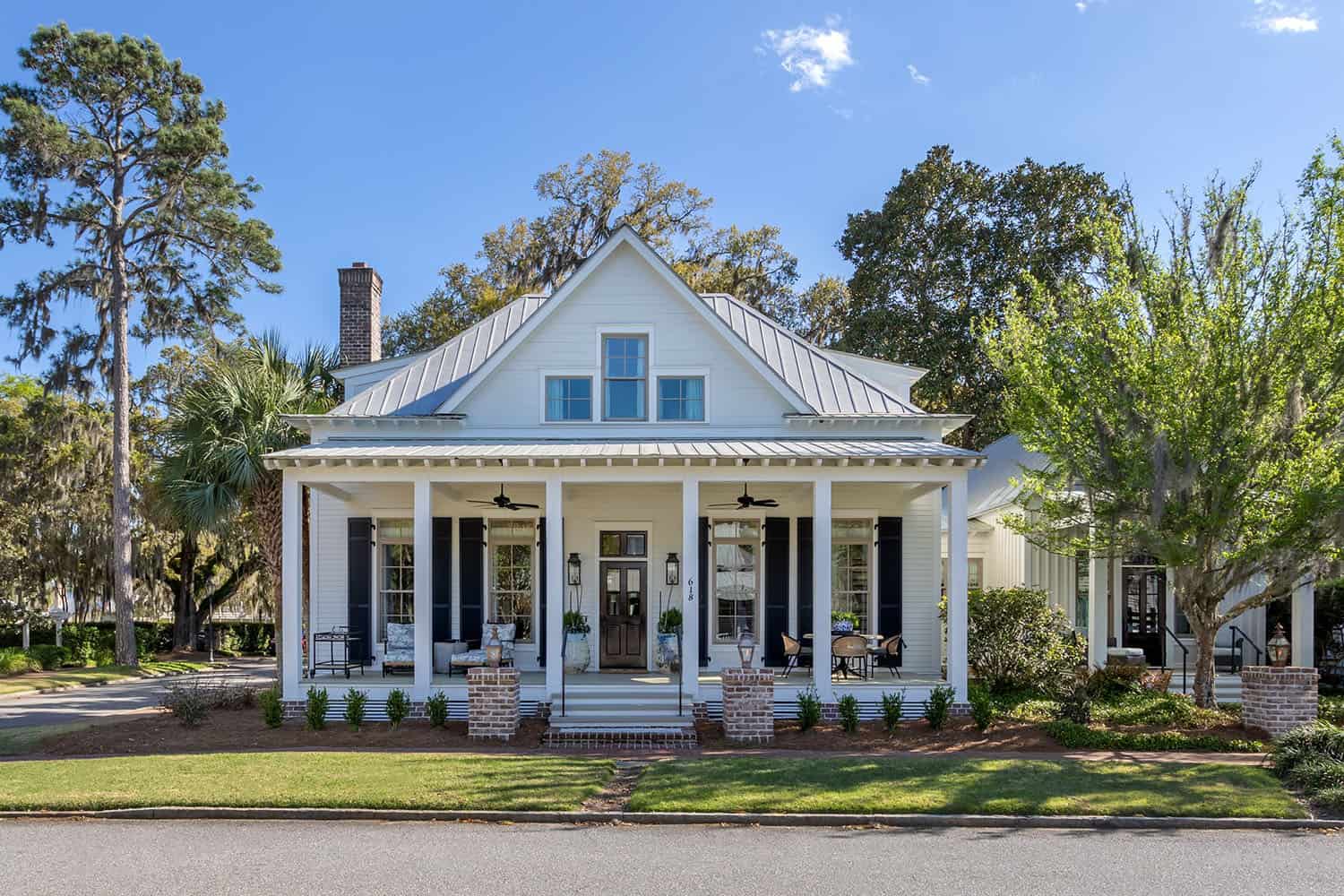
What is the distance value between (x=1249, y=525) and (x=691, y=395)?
7.97 m

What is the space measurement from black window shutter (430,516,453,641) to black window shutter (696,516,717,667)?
4027 mm

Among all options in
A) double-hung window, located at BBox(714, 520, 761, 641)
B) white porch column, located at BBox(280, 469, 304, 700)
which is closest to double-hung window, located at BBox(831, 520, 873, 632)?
double-hung window, located at BBox(714, 520, 761, 641)

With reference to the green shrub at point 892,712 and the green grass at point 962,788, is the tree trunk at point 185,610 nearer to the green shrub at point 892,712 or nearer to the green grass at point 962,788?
the green shrub at point 892,712

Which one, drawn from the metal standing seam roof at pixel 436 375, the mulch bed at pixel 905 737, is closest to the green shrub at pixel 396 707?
the mulch bed at pixel 905 737

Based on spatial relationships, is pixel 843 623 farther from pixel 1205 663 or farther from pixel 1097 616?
pixel 1205 663

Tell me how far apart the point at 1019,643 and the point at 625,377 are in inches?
284

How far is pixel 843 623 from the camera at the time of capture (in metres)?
15.6

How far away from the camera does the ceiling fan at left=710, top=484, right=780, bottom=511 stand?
15096mm

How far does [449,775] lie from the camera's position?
1006 centimetres

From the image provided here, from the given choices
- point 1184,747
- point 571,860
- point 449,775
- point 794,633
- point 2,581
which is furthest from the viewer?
point 2,581

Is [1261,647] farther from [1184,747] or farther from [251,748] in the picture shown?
[251,748]

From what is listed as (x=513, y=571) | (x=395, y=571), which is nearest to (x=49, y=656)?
(x=395, y=571)

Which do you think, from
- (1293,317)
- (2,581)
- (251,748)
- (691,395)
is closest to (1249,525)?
(1293,317)

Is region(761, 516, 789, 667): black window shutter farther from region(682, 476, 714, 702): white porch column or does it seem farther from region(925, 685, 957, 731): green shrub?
region(925, 685, 957, 731): green shrub
